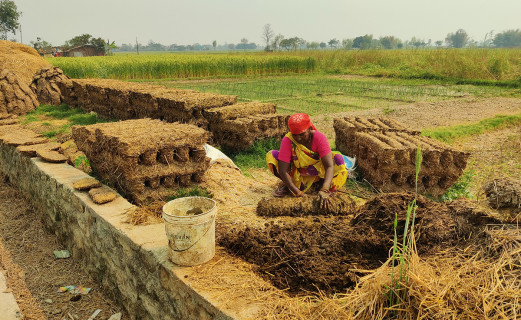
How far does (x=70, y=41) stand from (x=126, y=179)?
7108 cm

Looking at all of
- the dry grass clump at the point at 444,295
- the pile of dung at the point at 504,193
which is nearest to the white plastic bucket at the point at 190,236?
the dry grass clump at the point at 444,295

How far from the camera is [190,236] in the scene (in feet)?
Result: 8.98

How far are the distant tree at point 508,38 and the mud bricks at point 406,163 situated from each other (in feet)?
496

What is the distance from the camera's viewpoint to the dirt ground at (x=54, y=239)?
3.86 meters

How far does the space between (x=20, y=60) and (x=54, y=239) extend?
45.5 feet

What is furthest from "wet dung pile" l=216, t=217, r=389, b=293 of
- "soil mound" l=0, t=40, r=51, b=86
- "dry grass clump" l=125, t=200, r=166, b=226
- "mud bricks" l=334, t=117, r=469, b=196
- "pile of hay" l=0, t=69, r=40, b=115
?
"soil mound" l=0, t=40, r=51, b=86

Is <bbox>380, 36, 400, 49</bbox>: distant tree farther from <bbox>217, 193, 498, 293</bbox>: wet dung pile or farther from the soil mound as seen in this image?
<bbox>217, 193, 498, 293</bbox>: wet dung pile

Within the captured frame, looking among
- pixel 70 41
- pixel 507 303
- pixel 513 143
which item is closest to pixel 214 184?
pixel 507 303

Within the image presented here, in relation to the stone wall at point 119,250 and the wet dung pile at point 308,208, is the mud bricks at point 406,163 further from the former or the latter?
the stone wall at point 119,250

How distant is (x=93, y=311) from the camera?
3.76 meters

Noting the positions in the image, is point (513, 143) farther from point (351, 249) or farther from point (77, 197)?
point (77, 197)

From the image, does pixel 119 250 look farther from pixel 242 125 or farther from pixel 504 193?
pixel 242 125

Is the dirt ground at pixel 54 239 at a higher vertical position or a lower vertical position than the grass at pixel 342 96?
lower

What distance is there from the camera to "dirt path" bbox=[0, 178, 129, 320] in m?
3.75
